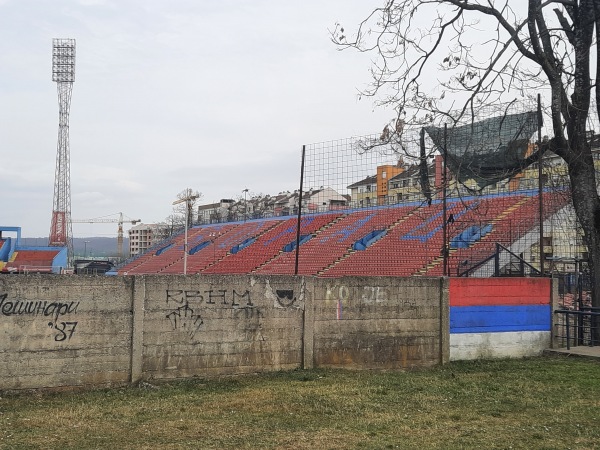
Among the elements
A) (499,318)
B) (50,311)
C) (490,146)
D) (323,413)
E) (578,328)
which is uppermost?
(490,146)

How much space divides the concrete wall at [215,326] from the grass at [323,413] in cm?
35

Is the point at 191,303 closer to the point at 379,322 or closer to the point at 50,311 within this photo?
the point at 50,311

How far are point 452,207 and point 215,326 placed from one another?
16.0 m

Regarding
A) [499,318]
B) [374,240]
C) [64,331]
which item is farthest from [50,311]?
[374,240]

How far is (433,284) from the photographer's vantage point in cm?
1170

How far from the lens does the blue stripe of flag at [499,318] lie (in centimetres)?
1195

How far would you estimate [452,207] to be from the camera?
79.0ft

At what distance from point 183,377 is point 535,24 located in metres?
9.94

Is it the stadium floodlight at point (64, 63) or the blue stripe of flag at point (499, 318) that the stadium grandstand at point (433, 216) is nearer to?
the blue stripe of flag at point (499, 318)

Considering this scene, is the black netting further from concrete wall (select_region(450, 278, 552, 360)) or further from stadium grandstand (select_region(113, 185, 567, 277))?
concrete wall (select_region(450, 278, 552, 360))

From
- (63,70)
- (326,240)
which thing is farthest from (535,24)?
(63,70)

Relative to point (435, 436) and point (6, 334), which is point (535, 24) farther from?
point (6, 334)

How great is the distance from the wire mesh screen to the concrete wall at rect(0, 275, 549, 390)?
6.48 feet

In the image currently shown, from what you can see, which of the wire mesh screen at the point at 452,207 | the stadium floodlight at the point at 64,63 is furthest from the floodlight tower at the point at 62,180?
the wire mesh screen at the point at 452,207
